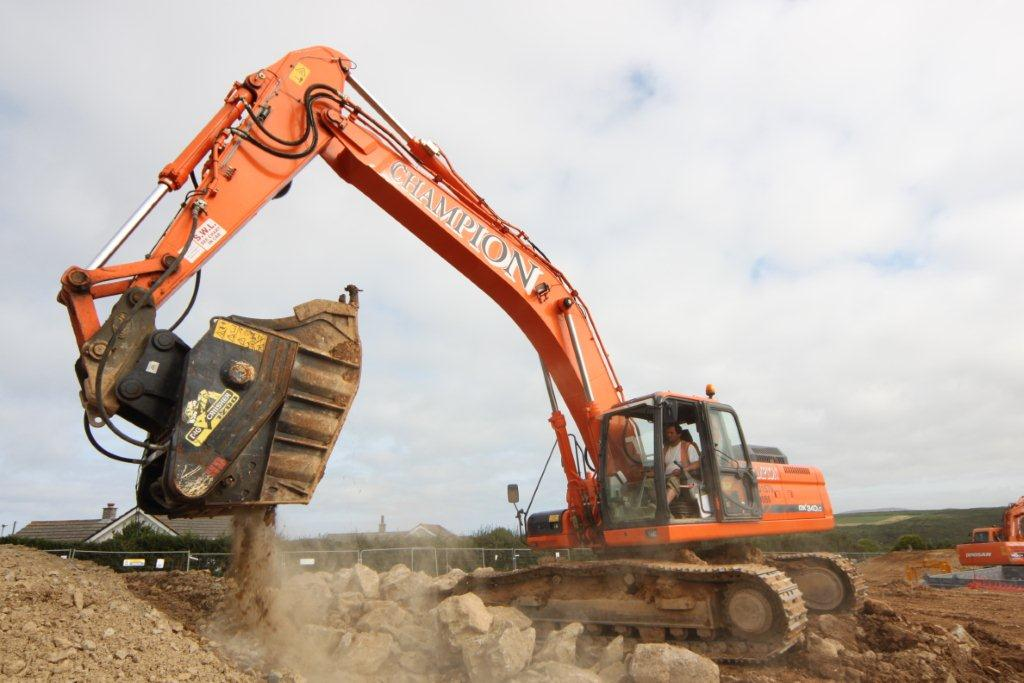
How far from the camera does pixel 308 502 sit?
→ 4520 mm

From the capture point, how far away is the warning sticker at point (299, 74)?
5891mm

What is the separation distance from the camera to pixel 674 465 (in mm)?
6953

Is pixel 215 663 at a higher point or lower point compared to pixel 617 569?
lower

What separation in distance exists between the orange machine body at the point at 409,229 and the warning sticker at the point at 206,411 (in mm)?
714

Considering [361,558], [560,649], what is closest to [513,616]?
[560,649]

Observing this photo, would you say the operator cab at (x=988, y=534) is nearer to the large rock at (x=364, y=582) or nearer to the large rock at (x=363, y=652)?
the large rock at (x=364, y=582)

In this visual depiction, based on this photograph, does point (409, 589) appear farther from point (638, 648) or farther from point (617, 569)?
point (638, 648)

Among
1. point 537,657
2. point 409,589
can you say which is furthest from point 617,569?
point 409,589

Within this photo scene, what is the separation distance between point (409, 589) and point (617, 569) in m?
2.82

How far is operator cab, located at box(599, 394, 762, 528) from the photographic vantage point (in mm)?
6828

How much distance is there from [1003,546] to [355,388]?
19.0 metres

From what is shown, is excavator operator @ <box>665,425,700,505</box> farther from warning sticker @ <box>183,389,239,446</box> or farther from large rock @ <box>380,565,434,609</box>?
warning sticker @ <box>183,389,239,446</box>

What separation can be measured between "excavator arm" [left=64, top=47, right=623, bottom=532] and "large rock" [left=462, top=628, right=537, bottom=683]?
2053 millimetres


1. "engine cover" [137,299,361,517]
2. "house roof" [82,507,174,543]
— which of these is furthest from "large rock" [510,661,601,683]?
"house roof" [82,507,174,543]
